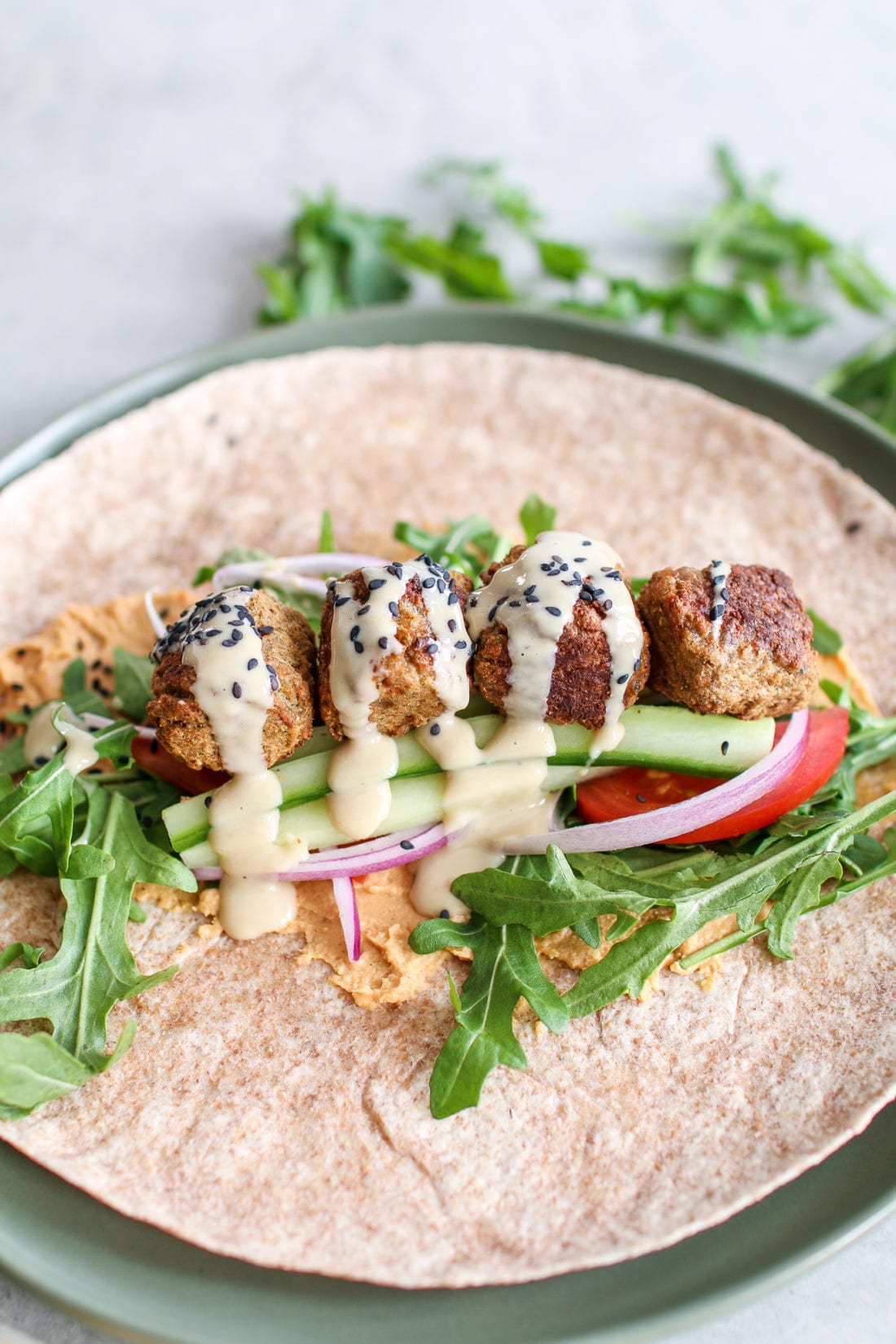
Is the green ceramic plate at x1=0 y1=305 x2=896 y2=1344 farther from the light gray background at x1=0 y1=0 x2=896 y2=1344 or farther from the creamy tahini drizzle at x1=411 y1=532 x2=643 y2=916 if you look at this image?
the light gray background at x1=0 y1=0 x2=896 y2=1344

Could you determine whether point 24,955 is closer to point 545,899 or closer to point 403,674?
point 403,674

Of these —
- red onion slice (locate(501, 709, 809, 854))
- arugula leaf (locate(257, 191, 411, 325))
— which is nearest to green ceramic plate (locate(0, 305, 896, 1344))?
red onion slice (locate(501, 709, 809, 854))

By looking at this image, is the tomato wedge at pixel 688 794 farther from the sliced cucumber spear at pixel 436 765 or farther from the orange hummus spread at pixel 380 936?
the orange hummus spread at pixel 380 936

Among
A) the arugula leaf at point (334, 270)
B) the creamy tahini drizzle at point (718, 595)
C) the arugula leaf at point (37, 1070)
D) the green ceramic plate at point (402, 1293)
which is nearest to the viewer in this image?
the green ceramic plate at point (402, 1293)

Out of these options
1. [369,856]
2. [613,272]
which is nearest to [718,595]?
[369,856]

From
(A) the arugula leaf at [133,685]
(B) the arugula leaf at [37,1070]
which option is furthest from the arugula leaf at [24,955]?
(A) the arugula leaf at [133,685]

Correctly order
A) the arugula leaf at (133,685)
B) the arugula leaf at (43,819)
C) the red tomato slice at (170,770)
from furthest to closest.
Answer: the arugula leaf at (133,685), the red tomato slice at (170,770), the arugula leaf at (43,819)

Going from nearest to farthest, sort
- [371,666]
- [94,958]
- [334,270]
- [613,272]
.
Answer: [371,666], [94,958], [334,270], [613,272]
